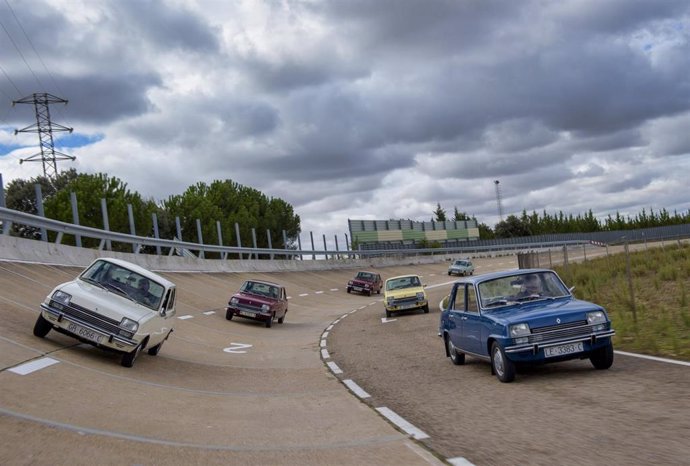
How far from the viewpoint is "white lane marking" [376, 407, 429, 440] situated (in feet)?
23.3

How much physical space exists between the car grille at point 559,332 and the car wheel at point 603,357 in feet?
1.42

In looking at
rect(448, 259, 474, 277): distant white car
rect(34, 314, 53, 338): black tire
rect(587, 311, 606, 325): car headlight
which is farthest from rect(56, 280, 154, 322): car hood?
rect(448, 259, 474, 277): distant white car

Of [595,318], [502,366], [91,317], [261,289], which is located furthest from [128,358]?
[261,289]

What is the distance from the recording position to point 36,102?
6475cm

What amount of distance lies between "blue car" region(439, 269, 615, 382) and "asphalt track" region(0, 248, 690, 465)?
350 millimetres

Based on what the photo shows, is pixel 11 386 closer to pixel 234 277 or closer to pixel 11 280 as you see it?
pixel 11 280

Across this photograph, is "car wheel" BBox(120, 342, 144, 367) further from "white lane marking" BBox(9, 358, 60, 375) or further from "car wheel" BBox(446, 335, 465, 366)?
"car wheel" BBox(446, 335, 465, 366)

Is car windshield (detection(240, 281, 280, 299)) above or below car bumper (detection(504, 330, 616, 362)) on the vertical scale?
above

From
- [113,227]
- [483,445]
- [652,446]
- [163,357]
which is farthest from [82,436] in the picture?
[113,227]

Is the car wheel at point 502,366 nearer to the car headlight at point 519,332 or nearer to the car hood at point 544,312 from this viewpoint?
the car headlight at point 519,332

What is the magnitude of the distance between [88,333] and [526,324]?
6772 mm

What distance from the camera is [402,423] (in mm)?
7762

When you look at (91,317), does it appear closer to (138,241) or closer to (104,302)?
(104,302)

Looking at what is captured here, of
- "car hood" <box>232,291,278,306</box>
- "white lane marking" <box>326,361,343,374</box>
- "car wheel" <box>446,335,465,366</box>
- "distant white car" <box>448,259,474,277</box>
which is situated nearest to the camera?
"car wheel" <box>446,335,465,366</box>
